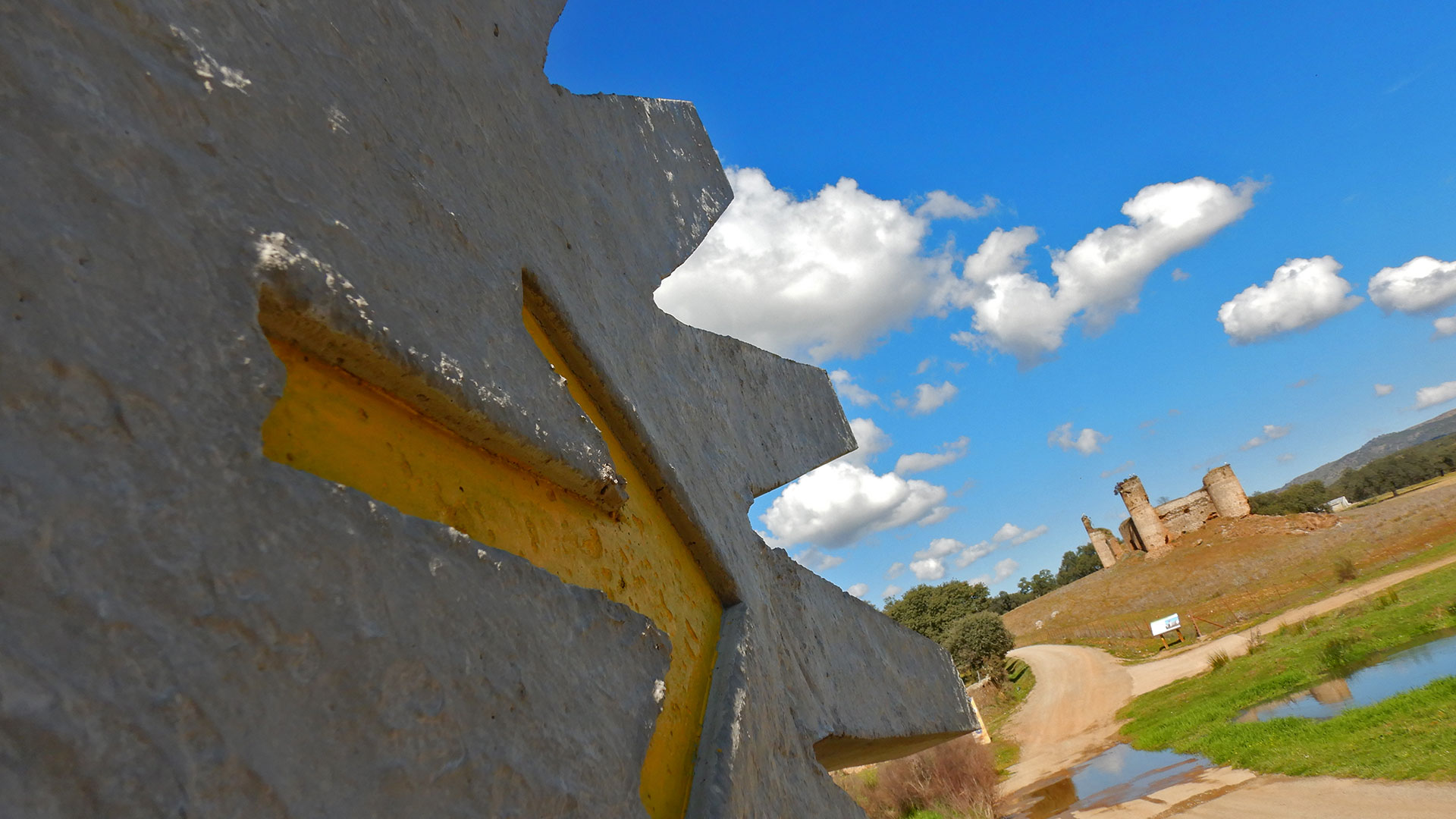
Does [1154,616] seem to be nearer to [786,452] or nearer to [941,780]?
[941,780]

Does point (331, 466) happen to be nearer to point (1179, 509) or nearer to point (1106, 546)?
point (1179, 509)

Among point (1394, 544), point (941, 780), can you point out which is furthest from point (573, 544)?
point (1394, 544)

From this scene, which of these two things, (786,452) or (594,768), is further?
(786,452)

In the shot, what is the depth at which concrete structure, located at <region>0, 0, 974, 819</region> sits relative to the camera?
2.52ft

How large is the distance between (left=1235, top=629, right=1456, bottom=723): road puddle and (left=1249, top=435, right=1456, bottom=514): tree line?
5201 centimetres

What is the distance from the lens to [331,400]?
1127mm

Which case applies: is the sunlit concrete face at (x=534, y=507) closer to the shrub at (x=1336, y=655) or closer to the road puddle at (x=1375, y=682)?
the road puddle at (x=1375, y=682)

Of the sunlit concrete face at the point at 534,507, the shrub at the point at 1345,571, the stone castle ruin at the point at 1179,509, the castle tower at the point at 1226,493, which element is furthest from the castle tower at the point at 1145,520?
the sunlit concrete face at the point at 534,507

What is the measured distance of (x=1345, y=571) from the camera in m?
30.2

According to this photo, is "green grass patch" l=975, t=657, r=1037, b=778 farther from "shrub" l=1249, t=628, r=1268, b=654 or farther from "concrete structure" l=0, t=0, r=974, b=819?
"concrete structure" l=0, t=0, r=974, b=819

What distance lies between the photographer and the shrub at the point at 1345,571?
98.7 feet

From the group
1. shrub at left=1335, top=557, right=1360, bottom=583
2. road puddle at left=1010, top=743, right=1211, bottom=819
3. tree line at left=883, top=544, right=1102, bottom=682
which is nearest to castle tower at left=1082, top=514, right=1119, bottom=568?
tree line at left=883, top=544, right=1102, bottom=682

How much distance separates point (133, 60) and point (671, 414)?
1.42 metres

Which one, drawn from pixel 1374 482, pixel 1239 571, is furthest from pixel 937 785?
pixel 1374 482
